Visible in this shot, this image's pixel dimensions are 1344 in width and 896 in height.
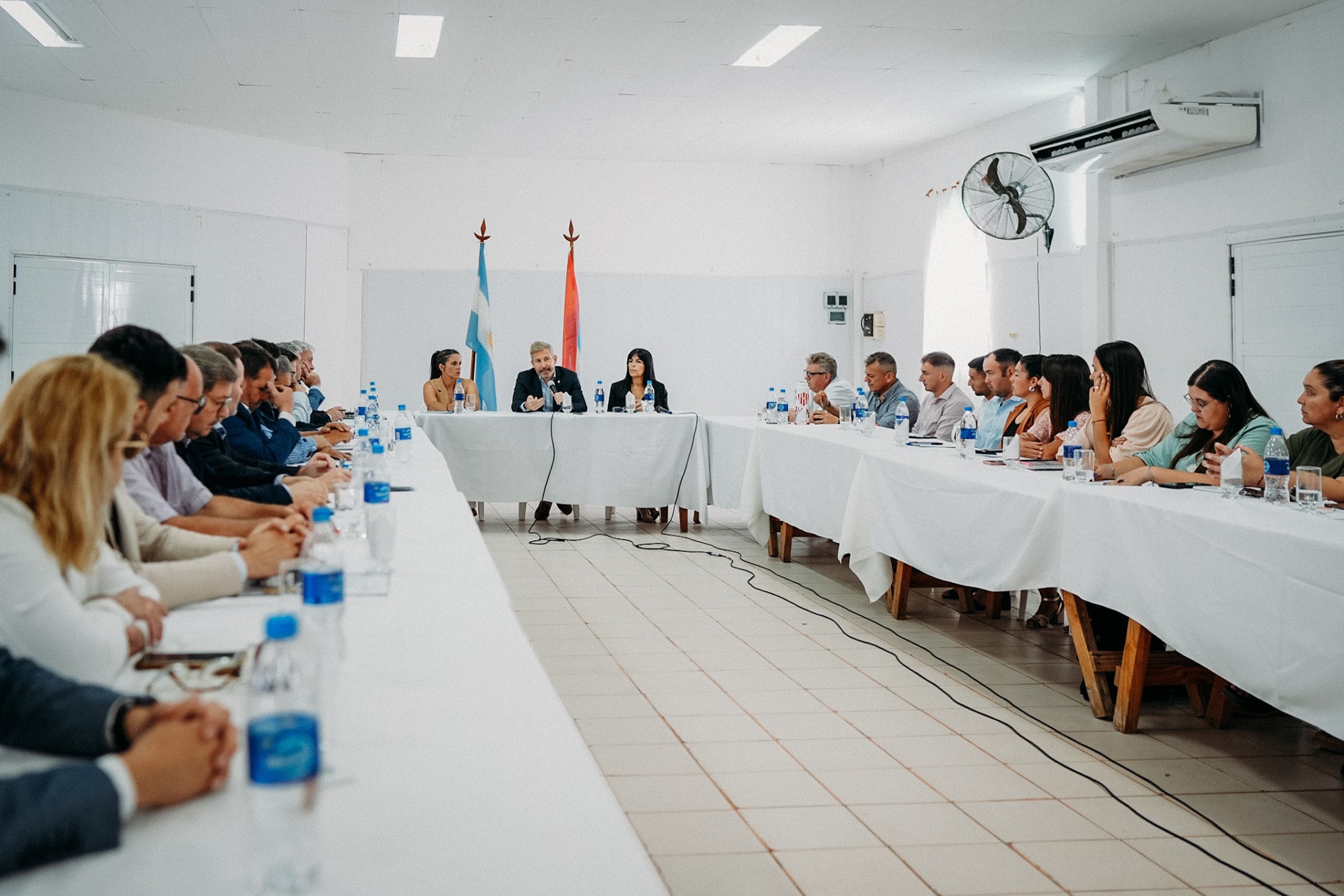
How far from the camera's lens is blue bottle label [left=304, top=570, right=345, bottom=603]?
1.39 meters

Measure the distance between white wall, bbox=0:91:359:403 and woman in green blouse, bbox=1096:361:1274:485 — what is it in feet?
20.4

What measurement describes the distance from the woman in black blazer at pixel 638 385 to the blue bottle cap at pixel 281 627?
6061 millimetres

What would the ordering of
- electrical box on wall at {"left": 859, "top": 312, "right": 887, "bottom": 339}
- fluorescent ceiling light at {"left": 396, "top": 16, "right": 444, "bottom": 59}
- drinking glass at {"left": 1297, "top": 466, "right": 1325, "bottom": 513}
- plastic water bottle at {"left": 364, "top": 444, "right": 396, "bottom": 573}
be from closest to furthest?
plastic water bottle at {"left": 364, "top": 444, "right": 396, "bottom": 573} → drinking glass at {"left": 1297, "top": 466, "right": 1325, "bottom": 513} → fluorescent ceiling light at {"left": 396, "top": 16, "right": 444, "bottom": 59} → electrical box on wall at {"left": 859, "top": 312, "right": 887, "bottom": 339}

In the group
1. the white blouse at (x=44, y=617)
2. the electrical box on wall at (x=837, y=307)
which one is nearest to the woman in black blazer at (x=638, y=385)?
the electrical box on wall at (x=837, y=307)

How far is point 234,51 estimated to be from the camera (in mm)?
5754

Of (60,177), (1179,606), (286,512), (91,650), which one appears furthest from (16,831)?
(60,177)

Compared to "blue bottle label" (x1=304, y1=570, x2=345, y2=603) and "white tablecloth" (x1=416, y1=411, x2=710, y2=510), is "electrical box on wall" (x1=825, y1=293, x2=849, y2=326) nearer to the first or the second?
"white tablecloth" (x1=416, y1=411, x2=710, y2=510)

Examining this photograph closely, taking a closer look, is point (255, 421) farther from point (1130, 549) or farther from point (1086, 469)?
point (1130, 549)

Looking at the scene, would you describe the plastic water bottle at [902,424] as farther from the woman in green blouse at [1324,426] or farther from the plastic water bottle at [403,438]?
the plastic water bottle at [403,438]

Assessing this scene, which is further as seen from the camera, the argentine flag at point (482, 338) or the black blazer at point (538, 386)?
the argentine flag at point (482, 338)

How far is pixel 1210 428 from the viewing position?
3.37 metres

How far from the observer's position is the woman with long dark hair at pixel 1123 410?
3810mm

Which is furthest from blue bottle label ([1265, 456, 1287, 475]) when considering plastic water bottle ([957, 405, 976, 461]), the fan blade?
the fan blade

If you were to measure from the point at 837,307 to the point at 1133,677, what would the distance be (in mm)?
6791
